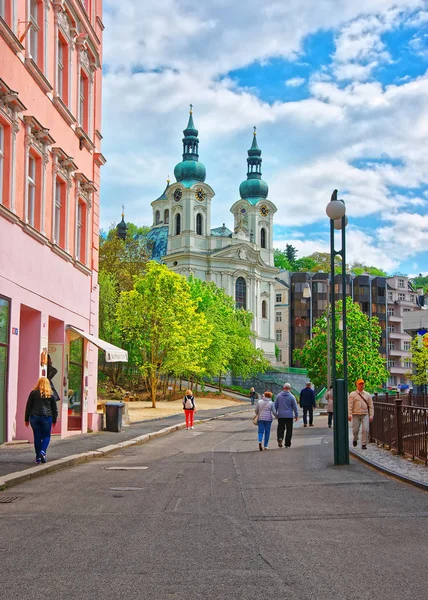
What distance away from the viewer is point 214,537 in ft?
26.5

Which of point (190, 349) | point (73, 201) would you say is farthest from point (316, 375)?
point (73, 201)

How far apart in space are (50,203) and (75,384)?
563cm

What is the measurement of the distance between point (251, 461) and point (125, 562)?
36.7 ft

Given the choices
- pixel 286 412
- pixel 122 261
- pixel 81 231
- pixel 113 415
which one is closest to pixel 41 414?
pixel 286 412

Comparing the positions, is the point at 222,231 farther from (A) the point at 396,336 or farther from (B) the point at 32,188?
(B) the point at 32,188

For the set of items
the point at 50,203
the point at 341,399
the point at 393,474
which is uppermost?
the point at 50,203

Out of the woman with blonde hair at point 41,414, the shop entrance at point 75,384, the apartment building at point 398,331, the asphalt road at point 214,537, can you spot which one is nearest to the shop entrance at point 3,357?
the woman with blonde hair at point 41,414

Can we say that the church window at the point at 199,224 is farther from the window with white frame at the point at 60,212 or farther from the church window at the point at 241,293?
the window with white frame at the point at 60,212

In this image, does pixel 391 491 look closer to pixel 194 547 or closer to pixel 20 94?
pixel 194 547

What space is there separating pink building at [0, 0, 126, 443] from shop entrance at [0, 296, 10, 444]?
0.8 inches

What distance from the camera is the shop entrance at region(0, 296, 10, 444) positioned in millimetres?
18250

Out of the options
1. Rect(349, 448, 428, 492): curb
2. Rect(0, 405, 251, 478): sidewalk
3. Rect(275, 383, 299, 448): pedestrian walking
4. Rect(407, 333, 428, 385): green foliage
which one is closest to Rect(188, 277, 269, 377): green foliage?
Rect(407, 333, 428, 385): green foliage

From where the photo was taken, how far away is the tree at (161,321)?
2237 inches

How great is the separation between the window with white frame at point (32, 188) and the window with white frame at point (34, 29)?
242 cm
